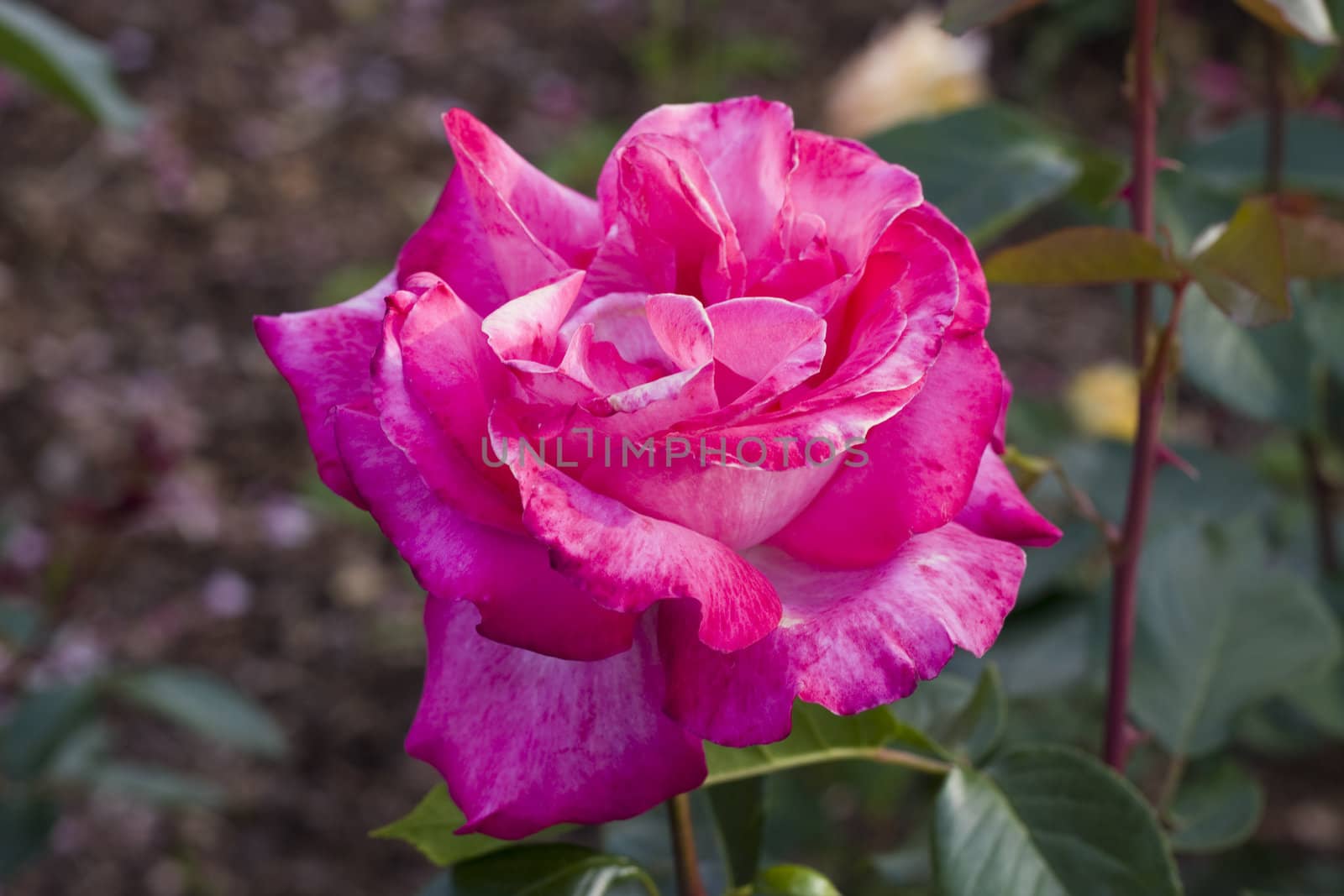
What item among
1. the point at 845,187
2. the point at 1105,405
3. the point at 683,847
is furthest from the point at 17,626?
the point at 1105,405

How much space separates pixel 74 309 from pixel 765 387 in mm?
2359

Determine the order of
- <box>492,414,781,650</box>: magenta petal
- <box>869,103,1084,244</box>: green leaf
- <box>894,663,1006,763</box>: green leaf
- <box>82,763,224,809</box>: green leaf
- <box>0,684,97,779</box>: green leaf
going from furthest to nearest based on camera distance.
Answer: <box>82,763,224,809</box>: green leaf < <box>0,684,97,779</box>: green leaf < <box>869,103,1084,244</box>: green leaf < <box>894,663,1006,763</box>: green leaf < <box>492,414,781,650</box>: magenta petal

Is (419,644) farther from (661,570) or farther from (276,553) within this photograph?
(661,570)

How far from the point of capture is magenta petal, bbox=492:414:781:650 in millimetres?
340

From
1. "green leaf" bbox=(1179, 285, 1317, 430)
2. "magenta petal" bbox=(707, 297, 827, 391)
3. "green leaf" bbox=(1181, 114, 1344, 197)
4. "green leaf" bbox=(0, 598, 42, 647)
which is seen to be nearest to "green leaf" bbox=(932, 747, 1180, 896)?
"magenta petal" bbox=(707, 297, 827, 391)

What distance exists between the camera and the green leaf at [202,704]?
48.0 inches

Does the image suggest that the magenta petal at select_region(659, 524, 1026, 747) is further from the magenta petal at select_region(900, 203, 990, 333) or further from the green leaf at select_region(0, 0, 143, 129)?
the green leaf at select_region(0, 0, 143, 129)

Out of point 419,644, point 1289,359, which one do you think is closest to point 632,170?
point 1289,359

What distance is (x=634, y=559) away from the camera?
348 mm

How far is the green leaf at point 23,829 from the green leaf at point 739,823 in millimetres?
818

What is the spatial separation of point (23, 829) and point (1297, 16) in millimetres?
1202

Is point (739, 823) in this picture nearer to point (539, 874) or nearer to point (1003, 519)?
point (539, 874)

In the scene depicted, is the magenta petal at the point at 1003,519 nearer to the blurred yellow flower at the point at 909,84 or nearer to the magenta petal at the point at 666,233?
the magenta petal at the point at 666,233

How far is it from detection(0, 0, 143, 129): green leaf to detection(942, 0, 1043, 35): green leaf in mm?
763
